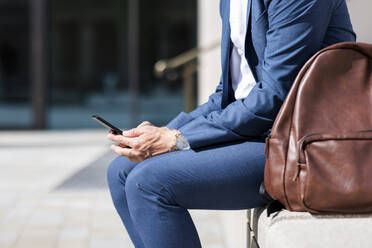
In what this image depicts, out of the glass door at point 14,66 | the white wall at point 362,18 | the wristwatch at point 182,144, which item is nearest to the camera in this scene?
the wristwatch at point 182,144

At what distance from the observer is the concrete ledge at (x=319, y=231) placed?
133 cm

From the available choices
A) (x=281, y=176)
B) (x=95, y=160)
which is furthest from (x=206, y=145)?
(x=95, y=160)

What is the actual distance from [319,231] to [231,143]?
37 centimetres

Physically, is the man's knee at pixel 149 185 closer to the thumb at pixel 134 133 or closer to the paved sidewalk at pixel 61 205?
the thumb at pixel 134 133

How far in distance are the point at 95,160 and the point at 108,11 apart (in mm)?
5270

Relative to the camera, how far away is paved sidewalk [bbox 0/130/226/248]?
127 inches

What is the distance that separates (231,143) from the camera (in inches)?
62.5

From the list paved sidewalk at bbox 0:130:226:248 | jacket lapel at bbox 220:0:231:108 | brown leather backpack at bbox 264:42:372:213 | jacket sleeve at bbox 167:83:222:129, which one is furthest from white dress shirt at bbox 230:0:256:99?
paved sidewalk at bbox 0:130:226:248

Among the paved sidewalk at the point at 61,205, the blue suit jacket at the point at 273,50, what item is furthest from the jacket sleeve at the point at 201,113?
the paved sidewalk at the point at 61,205

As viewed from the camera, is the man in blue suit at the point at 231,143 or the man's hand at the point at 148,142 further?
the man's hand at the point at 148,142

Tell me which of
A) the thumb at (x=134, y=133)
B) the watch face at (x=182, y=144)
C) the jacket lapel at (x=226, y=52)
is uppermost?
the jacket lapel at (x=226, y=52)

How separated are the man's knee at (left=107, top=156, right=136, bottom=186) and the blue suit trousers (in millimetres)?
225

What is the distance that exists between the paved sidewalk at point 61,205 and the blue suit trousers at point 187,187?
1600 mm

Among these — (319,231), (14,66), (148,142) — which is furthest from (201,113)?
(14,66)
